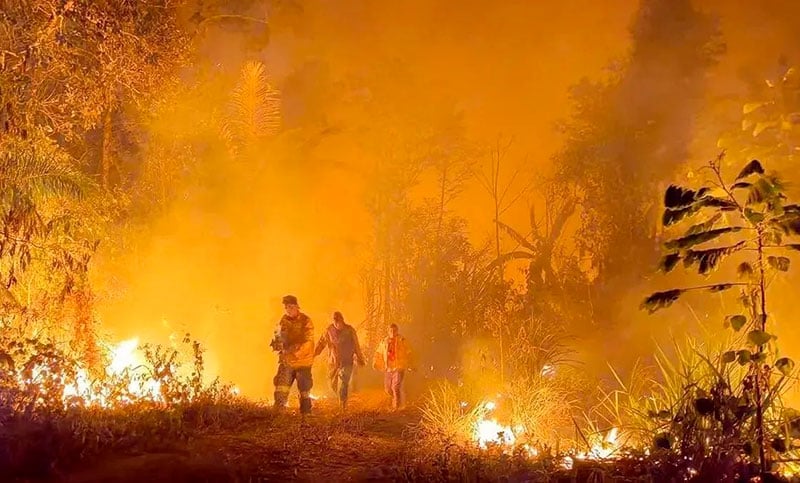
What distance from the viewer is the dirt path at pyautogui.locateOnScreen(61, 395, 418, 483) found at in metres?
7.03

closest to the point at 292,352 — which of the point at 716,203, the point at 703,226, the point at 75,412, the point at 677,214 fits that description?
the point at 75,412

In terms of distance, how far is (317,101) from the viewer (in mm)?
23203

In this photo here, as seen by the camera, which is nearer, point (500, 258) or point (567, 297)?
point (567, 297)

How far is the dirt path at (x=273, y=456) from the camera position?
7.03 metres

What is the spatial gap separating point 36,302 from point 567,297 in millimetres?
10691

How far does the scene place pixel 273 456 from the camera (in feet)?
25.9

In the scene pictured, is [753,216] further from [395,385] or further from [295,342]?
[395,385]

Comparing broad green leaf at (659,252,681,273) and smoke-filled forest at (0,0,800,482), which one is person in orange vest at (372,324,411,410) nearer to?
smoke-filled forest at (0,0,800,482)

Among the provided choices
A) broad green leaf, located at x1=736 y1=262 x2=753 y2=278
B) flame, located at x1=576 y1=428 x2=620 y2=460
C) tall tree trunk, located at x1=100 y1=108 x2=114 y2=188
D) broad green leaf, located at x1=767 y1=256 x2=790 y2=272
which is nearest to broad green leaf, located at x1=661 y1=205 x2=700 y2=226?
broad green leaf, located at x1=736 y1=262 x2=753 y2=278

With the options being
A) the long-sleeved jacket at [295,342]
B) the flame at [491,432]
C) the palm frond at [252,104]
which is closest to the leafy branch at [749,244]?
the flame at [491,432]

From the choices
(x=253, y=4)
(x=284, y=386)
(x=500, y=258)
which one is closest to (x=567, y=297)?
(x=500, y=258)

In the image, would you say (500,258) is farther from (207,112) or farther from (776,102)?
(776,102)

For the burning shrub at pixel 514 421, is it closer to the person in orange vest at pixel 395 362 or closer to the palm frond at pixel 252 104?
A: the person in orange vest at pixel 395 362

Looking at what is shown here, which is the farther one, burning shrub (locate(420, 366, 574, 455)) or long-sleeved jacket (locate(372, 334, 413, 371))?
long-sleeved jacket (locate(372, 334, 413, 371))
